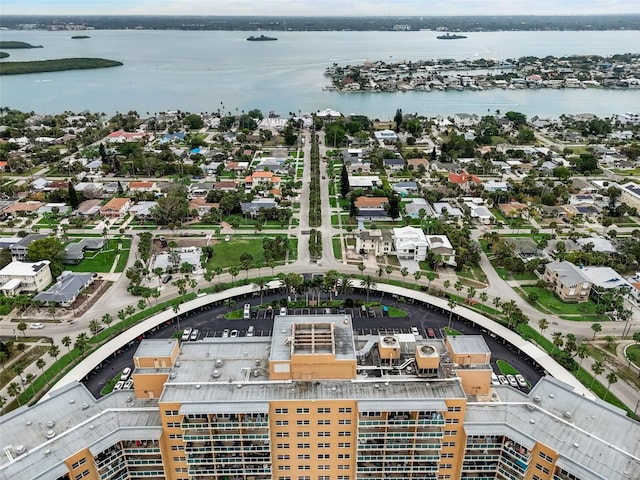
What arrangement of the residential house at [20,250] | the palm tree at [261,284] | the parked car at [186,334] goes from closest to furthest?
the parked car at [186,334], the palm tree at [261,284], the residential house at [20,250]

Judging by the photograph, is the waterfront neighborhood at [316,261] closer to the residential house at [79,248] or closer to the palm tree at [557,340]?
the residential house at [79,248]

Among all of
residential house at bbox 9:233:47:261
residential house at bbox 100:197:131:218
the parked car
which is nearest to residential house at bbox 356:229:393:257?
the parked car

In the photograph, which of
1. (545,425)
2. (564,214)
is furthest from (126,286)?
(564,214)

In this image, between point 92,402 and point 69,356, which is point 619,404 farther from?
point 69,356

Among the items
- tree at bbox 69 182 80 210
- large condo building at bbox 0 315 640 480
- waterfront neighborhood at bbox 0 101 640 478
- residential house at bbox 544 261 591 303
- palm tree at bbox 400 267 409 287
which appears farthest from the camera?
tree at bbox 69 182 80 210

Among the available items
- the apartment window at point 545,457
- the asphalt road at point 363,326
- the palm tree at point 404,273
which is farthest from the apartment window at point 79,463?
the palm tree at point 404,273

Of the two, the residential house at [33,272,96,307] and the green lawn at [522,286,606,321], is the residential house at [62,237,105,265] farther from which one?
the green lawn at [522,286,606,321]
